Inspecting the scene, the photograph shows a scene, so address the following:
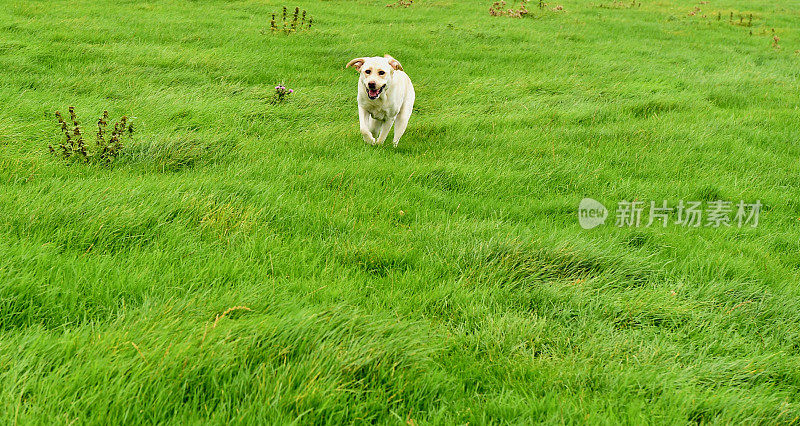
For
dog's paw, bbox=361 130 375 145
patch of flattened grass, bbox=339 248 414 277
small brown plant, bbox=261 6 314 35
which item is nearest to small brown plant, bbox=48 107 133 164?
dog's paw, bbox=361 130 375 145

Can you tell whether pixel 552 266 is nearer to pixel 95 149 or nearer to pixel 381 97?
pixel 381 97

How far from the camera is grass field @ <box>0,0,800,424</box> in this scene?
2445 millimetres

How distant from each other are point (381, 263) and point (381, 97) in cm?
362

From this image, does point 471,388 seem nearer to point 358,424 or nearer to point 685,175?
point 358,424

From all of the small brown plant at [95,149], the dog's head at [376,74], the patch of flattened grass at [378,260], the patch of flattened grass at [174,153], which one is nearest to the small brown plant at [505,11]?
the dog's head at [376,74]

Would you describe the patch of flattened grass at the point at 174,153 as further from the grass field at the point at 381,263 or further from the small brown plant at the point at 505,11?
the small brown plant at the point at 505,11

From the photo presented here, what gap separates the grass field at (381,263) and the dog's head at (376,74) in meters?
0.68

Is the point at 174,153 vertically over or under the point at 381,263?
over

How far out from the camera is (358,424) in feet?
7.66

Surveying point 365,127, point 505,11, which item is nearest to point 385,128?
point 365,127

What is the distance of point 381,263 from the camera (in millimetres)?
3824

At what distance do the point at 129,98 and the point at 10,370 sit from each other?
6.63 m

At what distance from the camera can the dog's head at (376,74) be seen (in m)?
6.68

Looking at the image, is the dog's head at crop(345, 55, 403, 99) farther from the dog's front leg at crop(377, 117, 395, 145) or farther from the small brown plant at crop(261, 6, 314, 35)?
the small brown plant at crop(261, 6, 314, 35)
